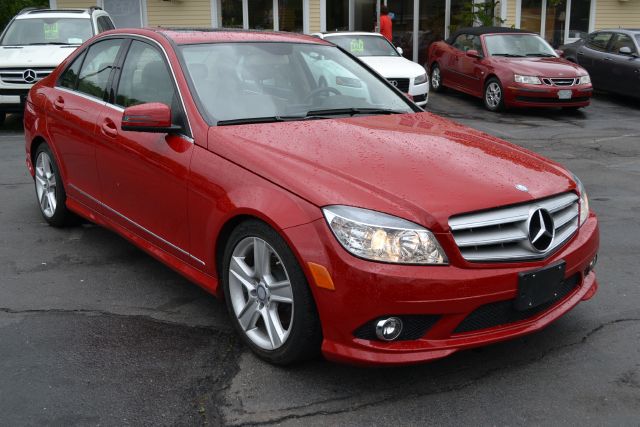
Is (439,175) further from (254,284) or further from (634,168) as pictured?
(634,168)

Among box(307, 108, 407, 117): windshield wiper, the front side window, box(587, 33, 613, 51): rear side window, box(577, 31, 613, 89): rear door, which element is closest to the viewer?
box(307, 108, 407, 117): windshield wiper

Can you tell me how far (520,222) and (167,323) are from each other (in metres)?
2.04

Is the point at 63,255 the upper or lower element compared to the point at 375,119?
lower

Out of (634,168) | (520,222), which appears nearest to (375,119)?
(520,222)

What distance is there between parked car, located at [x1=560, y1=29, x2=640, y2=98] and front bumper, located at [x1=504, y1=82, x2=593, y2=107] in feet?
6.27

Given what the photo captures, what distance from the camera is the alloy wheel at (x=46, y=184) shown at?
5.98m

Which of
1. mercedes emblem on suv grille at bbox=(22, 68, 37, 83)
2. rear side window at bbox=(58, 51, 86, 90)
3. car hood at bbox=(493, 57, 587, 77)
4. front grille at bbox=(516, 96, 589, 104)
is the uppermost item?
rear side window at bbox=(58, 51, 86, 90)

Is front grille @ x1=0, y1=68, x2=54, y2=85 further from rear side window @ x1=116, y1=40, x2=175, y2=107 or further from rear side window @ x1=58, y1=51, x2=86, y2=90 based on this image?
rear side window @ x1=116, y1=40, x2=175, y2=107

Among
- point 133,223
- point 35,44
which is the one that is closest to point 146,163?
point 133,223

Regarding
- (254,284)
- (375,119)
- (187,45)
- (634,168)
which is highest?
(187,45)

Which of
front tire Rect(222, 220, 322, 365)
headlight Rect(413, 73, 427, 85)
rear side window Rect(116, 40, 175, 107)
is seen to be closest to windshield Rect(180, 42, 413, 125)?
rear side window Rect(116, 40, 175, 107)

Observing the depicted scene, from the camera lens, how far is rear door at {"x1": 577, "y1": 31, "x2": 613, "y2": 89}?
1592 cm

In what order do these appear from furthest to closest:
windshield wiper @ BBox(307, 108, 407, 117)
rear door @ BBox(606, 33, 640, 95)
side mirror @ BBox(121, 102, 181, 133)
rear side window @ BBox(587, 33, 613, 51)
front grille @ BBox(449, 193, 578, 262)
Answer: rear side window @ BBox(587, 33, 613, 51) → rear door @ BBox(606, 33, 640, 95) → windshield wiper @ BBox(307, 108, 407, 117) → side mirror @ BBox(121, 102, 181, 133) → front grille @ BBox(449, 193, 578, 262)

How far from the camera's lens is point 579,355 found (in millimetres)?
3832
